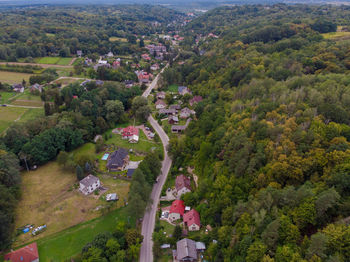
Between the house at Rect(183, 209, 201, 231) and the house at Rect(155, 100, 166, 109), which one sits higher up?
the house at Rect(155, 100, 166, 109)

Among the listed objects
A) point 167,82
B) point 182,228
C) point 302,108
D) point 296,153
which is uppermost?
point 302,108

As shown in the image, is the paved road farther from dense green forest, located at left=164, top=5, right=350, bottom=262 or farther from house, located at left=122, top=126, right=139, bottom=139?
house, located at left=122, top=126, right=139, bottom=139

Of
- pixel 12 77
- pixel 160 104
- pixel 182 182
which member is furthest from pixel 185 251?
pixel 12 77

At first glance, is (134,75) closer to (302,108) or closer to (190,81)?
(190,81)

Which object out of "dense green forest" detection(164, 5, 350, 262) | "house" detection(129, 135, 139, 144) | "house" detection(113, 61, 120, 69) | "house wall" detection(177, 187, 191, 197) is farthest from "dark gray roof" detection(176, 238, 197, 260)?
"house" detection(113, 61, 120, 69)

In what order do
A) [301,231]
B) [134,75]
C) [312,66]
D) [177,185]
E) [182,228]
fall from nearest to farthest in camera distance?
1. [301,231]
2. [182,228]
3. [177,185]
4. [312,66]
5. [134,75]

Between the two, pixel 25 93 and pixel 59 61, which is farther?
pixel 59 61

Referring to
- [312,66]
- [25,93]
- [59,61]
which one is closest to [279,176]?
[312,66]

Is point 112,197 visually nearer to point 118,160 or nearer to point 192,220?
point 118,160
